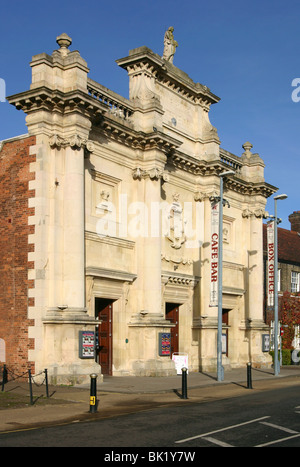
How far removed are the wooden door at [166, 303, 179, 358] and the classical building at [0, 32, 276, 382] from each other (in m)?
0.07

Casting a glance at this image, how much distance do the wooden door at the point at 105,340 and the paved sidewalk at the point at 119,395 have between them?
118 cm

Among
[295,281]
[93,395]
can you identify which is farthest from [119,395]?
[295,281]

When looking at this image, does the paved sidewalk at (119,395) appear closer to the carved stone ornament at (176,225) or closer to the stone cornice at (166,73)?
the carved stone ornament at (176,225)

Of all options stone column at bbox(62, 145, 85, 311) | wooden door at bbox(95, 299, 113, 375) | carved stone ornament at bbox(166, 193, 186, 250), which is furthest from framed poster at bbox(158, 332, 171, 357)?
stone column at bbox(62, 145, 85, 311)

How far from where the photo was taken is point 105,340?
80.4ft

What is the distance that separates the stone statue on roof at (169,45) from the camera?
1192 inches

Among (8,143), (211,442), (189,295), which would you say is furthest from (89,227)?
(211,442)

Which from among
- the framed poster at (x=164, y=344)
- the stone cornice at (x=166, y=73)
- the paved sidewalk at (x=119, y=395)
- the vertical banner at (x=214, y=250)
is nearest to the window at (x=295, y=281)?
the stone cornice at (x=166, y=73)

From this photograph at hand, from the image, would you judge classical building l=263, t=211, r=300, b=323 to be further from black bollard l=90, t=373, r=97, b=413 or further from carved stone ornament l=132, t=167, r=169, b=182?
black bollard l=90, t=373, r=97, b=413

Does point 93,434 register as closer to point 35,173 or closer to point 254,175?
point 35,173

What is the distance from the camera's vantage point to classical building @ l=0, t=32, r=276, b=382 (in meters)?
21.2

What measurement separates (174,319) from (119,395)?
36.5ft
